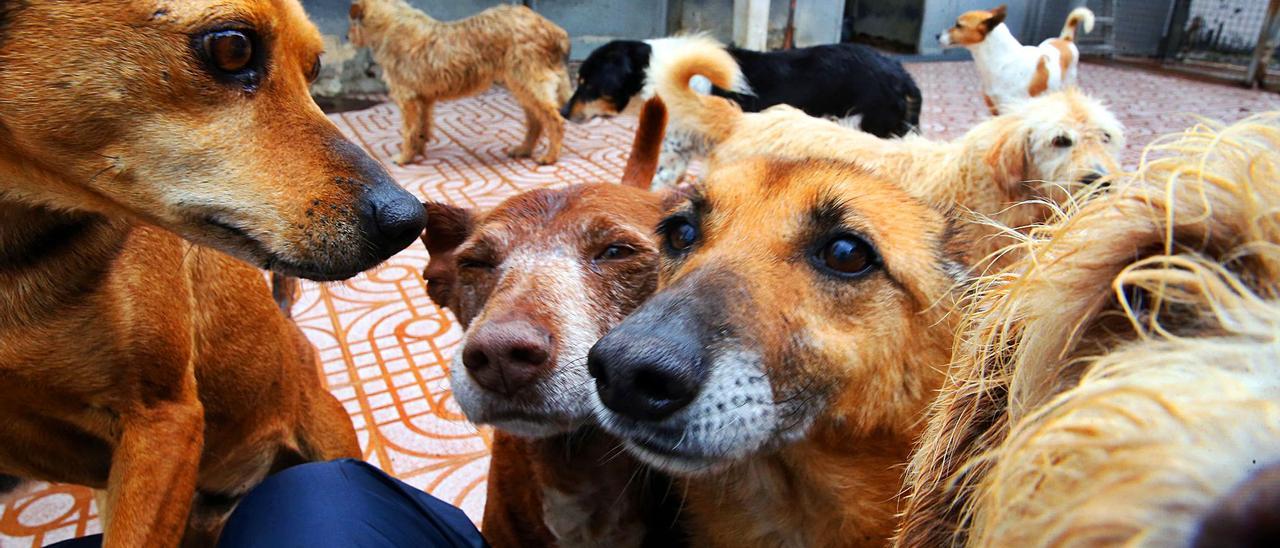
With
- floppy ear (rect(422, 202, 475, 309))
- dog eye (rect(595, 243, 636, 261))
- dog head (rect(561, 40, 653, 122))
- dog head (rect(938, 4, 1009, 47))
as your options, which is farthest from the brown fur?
dog head (rect(938, 4, 1009, 47))

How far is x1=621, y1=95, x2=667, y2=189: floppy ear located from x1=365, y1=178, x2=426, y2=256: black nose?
1.18m

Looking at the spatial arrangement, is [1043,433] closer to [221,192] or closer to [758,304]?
[758,304]

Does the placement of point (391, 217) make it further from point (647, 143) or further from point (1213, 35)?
point (1213, 35)

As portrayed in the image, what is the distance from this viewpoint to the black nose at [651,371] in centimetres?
148

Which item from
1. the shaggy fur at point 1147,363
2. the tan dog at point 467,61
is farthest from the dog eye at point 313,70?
the tan dog at point 467,61

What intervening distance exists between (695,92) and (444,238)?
3.84 m

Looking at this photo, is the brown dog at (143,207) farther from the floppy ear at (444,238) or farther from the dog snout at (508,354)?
the floppy ear at (444,238)

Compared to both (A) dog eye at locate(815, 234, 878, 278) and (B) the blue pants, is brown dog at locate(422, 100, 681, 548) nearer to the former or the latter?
(B) the blue pants

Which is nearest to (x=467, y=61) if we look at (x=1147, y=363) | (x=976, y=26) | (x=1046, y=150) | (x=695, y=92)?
(x=695, y=92)

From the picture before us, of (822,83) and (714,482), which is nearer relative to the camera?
(714,482)

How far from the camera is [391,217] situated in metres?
1.81

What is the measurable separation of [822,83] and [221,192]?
674 cm

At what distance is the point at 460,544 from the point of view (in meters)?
2.21

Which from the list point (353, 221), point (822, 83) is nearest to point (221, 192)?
point (353, 221)
